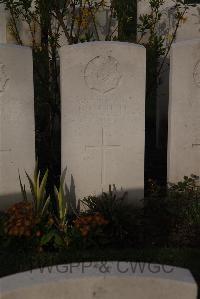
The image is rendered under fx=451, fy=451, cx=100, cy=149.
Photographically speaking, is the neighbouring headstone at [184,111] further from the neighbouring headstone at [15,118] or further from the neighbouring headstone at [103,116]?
the neighbouring headstone at [15,118]

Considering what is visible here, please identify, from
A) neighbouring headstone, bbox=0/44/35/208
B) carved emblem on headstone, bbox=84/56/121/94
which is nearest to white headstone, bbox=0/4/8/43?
neighbouring headstone, bbox=0/44/35/208

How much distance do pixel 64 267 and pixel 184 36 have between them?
21.6 ft

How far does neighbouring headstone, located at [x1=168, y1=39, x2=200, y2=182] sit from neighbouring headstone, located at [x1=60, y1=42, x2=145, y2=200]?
41 cm

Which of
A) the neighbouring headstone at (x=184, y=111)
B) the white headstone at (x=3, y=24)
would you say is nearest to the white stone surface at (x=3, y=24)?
the white headstone at (x=3, y=24)

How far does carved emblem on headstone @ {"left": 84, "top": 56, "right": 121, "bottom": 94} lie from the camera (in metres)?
4.67

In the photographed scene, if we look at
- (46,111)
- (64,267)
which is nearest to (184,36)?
(46,111)

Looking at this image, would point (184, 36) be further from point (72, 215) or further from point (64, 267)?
point (64, 267)

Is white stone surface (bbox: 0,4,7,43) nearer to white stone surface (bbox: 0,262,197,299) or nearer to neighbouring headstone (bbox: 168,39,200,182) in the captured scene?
neighbouring headstone (bbox: 168,39,200,182)

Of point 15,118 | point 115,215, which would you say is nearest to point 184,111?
point 115,215

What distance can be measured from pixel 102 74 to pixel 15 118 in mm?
1054

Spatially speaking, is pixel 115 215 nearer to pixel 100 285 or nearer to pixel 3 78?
pixel 3 78

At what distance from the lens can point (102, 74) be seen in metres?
4.68

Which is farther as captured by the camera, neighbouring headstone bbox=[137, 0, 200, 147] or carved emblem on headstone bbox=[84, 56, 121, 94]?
neighbouring headstone bbox=[137, 0, 200, 147]

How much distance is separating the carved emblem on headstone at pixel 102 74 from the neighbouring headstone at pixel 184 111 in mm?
725
